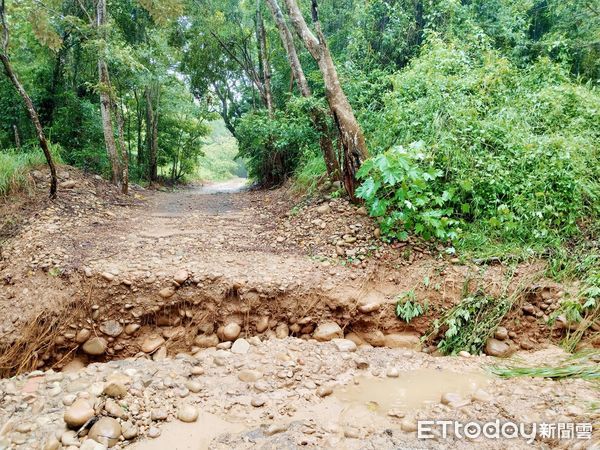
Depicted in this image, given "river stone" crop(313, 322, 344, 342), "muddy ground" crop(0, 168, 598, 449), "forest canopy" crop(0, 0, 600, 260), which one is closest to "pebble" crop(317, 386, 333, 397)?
"muddy ground" crop(0, 168, 598, 449)

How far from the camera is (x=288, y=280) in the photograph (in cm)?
367

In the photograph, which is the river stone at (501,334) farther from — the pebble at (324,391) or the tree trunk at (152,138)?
the tree trunk at (152,138)

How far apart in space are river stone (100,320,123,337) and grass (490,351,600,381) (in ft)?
10.6

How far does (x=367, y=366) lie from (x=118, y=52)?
244 inches

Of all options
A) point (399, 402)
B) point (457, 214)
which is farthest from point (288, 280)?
point (457, 214)

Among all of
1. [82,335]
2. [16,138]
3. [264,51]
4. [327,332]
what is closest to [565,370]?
[327,332]

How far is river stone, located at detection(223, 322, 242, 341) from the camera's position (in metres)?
3.40

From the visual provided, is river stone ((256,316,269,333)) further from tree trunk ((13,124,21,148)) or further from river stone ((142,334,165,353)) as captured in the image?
tree trunk ((13,124,21,148))

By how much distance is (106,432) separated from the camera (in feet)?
6.66

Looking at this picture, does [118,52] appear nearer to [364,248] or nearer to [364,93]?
[364,93]

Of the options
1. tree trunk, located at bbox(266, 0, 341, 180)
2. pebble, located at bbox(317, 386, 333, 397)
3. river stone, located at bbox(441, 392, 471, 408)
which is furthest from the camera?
tree trunk, located at bbox(266, 0, 341, 180)

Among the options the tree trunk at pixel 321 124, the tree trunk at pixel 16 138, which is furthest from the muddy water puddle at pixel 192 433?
the tree trunk at pixel 16 138

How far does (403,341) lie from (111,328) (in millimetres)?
2757

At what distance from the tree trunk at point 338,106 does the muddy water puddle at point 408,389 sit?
263 centimetres
